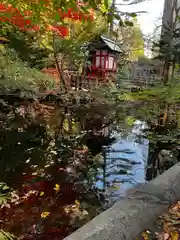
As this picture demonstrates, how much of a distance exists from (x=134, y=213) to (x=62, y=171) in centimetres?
277

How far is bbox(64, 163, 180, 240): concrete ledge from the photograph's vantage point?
116 centimetres

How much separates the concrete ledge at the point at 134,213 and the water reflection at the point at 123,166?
1684 mm

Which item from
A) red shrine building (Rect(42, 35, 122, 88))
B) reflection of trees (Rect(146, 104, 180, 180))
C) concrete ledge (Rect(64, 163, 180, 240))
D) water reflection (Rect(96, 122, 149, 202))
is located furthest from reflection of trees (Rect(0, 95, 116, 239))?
red shrine building (Rect(42, 35, 122, 88))

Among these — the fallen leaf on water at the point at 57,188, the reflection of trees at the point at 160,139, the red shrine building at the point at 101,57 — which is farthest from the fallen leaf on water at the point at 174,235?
the red shrine building at the point at 101,57

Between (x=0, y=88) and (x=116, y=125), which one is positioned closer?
(x=116, y=125)

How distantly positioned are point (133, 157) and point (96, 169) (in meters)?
1.05

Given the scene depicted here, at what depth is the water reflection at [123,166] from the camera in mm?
3537

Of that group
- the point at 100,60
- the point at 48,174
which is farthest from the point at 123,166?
the point at 100,60

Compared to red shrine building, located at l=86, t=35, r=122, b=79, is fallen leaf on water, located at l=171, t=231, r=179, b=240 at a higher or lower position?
lower

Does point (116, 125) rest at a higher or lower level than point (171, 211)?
lower

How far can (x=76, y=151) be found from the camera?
4.96m

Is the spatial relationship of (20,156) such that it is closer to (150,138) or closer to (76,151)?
(76,151)

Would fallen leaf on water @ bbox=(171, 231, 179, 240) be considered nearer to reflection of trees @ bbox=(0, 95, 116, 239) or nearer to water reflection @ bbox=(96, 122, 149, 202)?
reflection of trees @ bbox=(0, 95, 116, 239)

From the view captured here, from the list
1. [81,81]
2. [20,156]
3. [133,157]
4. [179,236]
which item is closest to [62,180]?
[20,156]
